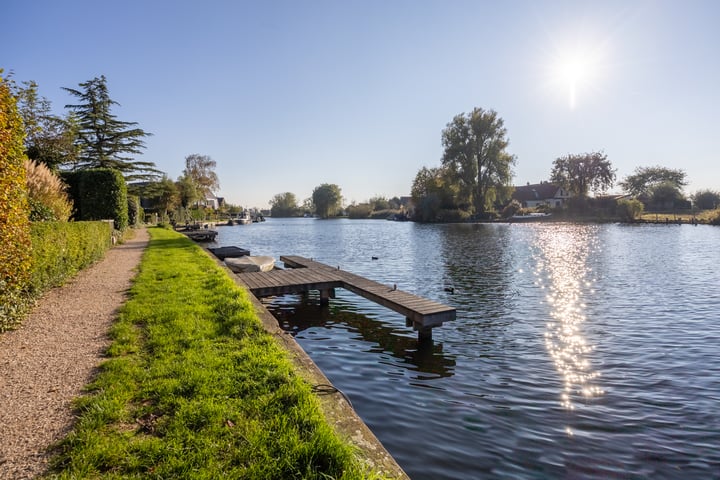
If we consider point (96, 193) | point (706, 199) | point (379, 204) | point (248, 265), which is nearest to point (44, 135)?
point (96, 193)

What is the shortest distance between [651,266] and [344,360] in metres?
17.7

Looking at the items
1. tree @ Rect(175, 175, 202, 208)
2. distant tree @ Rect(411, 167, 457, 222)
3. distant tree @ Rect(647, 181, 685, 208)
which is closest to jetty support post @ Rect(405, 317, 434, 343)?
tree @ Rect(175, 175, 202, 208)

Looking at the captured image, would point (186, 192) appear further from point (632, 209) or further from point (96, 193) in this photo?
point (632, 209)

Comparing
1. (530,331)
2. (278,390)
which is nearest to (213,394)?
(278,390)

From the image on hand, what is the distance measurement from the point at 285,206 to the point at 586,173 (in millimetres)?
114654

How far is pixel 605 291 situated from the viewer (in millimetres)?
13336

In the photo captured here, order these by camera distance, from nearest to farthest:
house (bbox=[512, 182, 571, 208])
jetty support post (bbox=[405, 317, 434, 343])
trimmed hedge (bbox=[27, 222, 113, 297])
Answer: trimmed hedge (bbox=[27, 222, 113, 297]), jetty support post (bbox=[405, 317, 434, 343]), house (bbox=[512, 182, 571, 208])

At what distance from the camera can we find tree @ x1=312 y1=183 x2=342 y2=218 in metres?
127

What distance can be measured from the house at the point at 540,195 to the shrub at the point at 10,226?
93.3 metres

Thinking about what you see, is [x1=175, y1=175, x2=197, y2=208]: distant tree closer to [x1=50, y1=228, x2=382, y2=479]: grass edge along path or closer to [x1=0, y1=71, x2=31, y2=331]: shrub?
[x1=0, y1=71, x2=31, y2=331]: shrub

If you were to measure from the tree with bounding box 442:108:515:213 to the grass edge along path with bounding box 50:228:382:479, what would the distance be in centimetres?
6005

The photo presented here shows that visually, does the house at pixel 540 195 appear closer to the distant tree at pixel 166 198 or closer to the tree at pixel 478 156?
the tree at pixel 478 156

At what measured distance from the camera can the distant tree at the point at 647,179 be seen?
8844 cm

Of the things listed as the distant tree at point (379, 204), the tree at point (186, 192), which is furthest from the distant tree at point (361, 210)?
the tree at point (186, 192)
